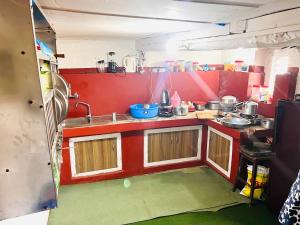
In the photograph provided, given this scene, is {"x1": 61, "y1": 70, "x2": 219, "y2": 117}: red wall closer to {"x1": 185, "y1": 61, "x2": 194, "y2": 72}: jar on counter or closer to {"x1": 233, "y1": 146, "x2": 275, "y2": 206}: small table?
{"x1": 185, "y1": 61, "x2": 194, "y2": 72}: jar on counter

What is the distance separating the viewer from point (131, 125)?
295cm

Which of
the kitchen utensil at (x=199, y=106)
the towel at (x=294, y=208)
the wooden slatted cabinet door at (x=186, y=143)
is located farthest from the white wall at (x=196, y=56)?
the towel at (x=294, y=208)

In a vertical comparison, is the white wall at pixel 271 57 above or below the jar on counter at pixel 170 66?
above

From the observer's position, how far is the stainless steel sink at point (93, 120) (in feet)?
9.39

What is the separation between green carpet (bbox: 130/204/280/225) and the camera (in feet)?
7.43

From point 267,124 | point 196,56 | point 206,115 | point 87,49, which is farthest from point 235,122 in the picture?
point 87,49

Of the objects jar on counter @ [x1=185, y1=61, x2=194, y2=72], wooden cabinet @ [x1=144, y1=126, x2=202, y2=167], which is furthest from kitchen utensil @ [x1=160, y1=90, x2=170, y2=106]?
jar on counter @ [x1=185, y1=61, x2=194, y2=72]

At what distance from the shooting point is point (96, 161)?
9.79 ft

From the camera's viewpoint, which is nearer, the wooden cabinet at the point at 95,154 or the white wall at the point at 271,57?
the wooden cabinet at the point at 95,154

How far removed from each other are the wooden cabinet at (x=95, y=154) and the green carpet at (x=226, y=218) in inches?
39.9

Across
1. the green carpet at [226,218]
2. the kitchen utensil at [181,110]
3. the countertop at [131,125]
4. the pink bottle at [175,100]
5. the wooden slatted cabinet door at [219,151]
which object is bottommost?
the green carpet at [226,218]

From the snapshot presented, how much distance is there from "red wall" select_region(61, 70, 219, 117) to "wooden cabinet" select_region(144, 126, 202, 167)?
584 millimetres

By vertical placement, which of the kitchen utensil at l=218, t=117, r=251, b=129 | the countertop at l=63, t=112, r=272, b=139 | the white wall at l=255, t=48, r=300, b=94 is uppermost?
the white wall at l=255, t=48, r=300, b=94

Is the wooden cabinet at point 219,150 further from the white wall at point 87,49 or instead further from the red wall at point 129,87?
the white wall at point 87,49
